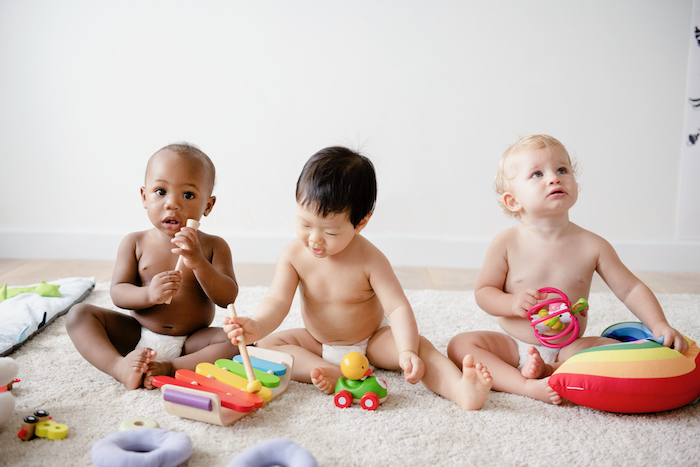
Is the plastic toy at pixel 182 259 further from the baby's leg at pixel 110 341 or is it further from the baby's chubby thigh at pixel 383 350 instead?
the baby's chubby thigh at pixel 383 350

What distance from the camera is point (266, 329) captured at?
1039 millimetres

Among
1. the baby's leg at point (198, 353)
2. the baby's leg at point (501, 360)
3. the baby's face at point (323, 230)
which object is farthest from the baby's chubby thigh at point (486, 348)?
the baby's leg at point (198, 353)

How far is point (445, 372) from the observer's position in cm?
103

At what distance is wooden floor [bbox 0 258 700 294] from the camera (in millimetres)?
1924

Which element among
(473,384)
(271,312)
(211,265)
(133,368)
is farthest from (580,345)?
(133,368)

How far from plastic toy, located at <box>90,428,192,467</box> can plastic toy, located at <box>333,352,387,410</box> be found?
29 cm

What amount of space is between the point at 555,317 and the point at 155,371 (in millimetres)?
758

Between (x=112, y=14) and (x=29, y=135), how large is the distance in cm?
59

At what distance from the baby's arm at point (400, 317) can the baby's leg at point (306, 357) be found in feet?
0.47

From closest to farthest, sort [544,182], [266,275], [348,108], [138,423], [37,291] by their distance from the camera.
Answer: [138,423] < [544,182] < [37,291] < [266,275] < [348,108]

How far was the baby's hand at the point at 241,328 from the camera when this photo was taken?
0.97 metres

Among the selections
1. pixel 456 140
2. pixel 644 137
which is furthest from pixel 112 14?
pixel 644 137

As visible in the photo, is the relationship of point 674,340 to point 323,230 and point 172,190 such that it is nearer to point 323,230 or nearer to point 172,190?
point 323,230

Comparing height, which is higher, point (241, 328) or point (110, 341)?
point (241, 328)
